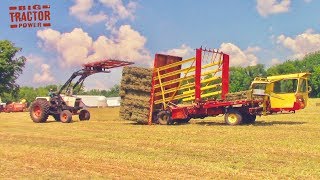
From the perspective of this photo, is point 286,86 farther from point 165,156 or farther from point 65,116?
point 65,116

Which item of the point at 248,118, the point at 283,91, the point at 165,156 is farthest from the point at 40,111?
the point at 165,156

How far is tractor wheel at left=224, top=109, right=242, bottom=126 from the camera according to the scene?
742 inches

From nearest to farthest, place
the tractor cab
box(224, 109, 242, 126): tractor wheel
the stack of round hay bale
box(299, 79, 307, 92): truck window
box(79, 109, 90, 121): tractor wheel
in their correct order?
box(224, 109, 242, 126): tractor wheel, the tractor cab, box(299, 79, 307, 92): truck window, the stack of round hay bale, box(79, 109, 90, 121): tractor wheel

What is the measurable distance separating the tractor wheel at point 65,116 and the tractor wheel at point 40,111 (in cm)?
92

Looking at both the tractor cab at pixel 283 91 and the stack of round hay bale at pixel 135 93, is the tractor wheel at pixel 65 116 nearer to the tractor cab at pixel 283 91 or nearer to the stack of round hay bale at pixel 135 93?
the stack of round hay bale at pixel 135 93

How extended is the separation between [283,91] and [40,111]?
12851 millimetres

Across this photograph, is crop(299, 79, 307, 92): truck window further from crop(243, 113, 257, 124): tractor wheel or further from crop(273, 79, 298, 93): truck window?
crop(243, 113, 257, 124): tractor wheel

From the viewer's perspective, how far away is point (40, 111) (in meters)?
23.5

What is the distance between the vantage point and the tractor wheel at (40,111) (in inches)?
912

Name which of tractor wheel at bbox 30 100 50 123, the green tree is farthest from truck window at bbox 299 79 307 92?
the green tree

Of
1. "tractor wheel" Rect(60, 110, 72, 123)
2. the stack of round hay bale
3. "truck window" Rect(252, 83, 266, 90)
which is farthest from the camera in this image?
"tractor wheel" Rect(60, 110, 72, 123)

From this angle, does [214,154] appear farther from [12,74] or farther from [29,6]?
[12,74]

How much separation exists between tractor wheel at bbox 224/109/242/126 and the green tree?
5101 centimetres

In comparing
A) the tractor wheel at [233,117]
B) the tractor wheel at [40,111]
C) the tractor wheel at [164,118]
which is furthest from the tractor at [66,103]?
the tractor wheel at [233,117]
